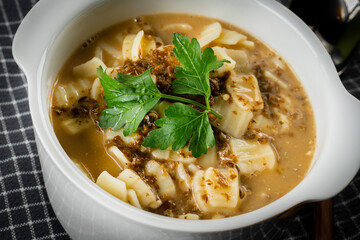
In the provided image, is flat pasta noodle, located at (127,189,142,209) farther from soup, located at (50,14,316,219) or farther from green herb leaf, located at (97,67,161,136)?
green herb leaf, located at (97,67,161,136)

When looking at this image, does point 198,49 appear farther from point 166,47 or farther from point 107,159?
point 107,159

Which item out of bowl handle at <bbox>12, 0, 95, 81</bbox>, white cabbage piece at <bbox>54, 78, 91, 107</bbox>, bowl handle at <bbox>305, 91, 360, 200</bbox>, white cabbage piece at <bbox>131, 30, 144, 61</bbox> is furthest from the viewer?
white cabbage piece at <bbox>131, 30, 144, 61</bbox>

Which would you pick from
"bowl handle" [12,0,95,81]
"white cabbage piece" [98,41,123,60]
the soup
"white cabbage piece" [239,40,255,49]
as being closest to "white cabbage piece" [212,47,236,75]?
the soup

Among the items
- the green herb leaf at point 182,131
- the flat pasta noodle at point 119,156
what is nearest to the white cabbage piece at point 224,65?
the green herb leaf at point 182,131

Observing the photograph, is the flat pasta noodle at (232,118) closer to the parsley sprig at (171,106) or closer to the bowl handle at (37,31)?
the parsley sprig at (171,106)

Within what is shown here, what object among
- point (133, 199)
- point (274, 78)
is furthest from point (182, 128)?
point (274, 78)

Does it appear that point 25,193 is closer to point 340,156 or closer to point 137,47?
point 137,47

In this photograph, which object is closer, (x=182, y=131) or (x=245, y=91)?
(x=182, y=131)
